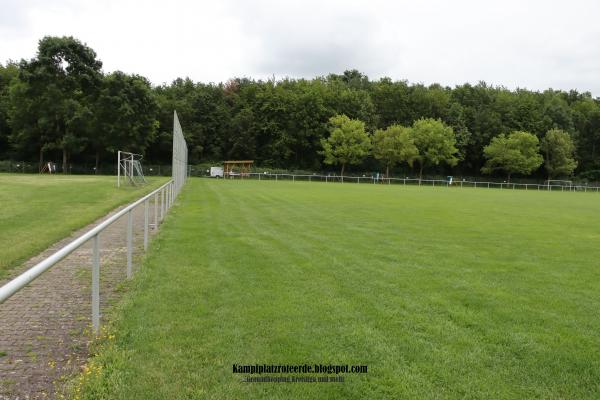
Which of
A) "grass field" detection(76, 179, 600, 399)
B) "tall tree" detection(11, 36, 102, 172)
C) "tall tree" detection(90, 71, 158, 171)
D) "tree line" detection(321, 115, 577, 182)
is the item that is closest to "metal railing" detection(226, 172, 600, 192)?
"tree line" detection(321, 115, 577, 182)

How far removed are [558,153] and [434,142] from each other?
2260 centimetres

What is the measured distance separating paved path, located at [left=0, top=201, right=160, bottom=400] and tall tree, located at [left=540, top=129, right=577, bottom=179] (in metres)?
86.7

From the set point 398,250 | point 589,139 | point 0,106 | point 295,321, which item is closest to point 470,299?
point 295,321

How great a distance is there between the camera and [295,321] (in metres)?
5.59

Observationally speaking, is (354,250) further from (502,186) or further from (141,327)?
(502,186)

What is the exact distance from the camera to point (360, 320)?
5.69 metres

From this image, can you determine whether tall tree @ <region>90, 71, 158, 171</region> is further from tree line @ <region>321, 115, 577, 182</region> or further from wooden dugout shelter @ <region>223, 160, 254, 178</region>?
tree line @ <region>321, 115, 577, 182</region>

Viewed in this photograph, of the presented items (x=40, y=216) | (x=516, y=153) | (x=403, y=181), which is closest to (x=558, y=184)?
(x=516, y=153)

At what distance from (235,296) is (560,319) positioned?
4153mm

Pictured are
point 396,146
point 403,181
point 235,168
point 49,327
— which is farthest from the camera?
point 396,146

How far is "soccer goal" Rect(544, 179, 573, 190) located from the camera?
74938mm

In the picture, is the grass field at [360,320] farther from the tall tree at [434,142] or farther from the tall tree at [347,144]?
the tall tree at [434,142]

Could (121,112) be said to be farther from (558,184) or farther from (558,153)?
(558,153)

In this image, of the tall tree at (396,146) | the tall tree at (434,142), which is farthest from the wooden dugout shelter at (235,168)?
the tall tree at (434,142)
